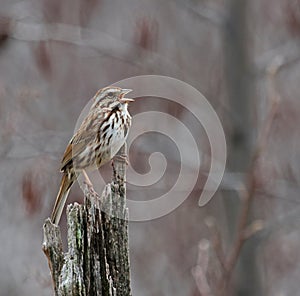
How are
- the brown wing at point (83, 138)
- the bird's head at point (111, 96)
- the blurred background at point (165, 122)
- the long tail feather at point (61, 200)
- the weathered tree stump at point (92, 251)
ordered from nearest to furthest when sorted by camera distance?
the weathered tree stump at point (92, 251), the long tail feather at point (61, 200), the brown wing at point (83, 138), the bird's head at point (111, 96), the blurred background at point (165, 122)

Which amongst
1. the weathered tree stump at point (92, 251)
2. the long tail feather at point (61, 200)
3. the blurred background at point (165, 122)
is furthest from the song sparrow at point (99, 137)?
the blurred background at point (165, 122)

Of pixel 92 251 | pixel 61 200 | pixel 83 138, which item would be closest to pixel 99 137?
pixel 83 138

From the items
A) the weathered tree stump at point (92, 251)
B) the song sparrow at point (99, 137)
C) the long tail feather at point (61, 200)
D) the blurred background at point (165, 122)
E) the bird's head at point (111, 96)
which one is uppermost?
the blurred background at point (165, 122)

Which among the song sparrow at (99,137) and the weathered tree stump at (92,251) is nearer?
the weathered tree stump at (92,251)

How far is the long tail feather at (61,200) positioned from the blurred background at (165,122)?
1.92 meters

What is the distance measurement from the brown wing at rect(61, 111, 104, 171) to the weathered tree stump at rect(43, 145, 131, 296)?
187cm

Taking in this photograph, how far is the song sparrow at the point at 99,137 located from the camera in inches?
287

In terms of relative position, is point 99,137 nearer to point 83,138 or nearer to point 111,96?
point 83,138

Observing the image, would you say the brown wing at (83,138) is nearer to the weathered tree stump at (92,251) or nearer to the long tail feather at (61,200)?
the long tail feather at (61,200)

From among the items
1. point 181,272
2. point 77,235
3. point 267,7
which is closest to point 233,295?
point 181,272

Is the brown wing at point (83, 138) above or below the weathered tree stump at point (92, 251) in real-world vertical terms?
above

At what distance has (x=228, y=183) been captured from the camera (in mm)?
10586

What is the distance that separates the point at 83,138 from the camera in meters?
7.52

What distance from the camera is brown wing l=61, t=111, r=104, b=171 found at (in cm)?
739
